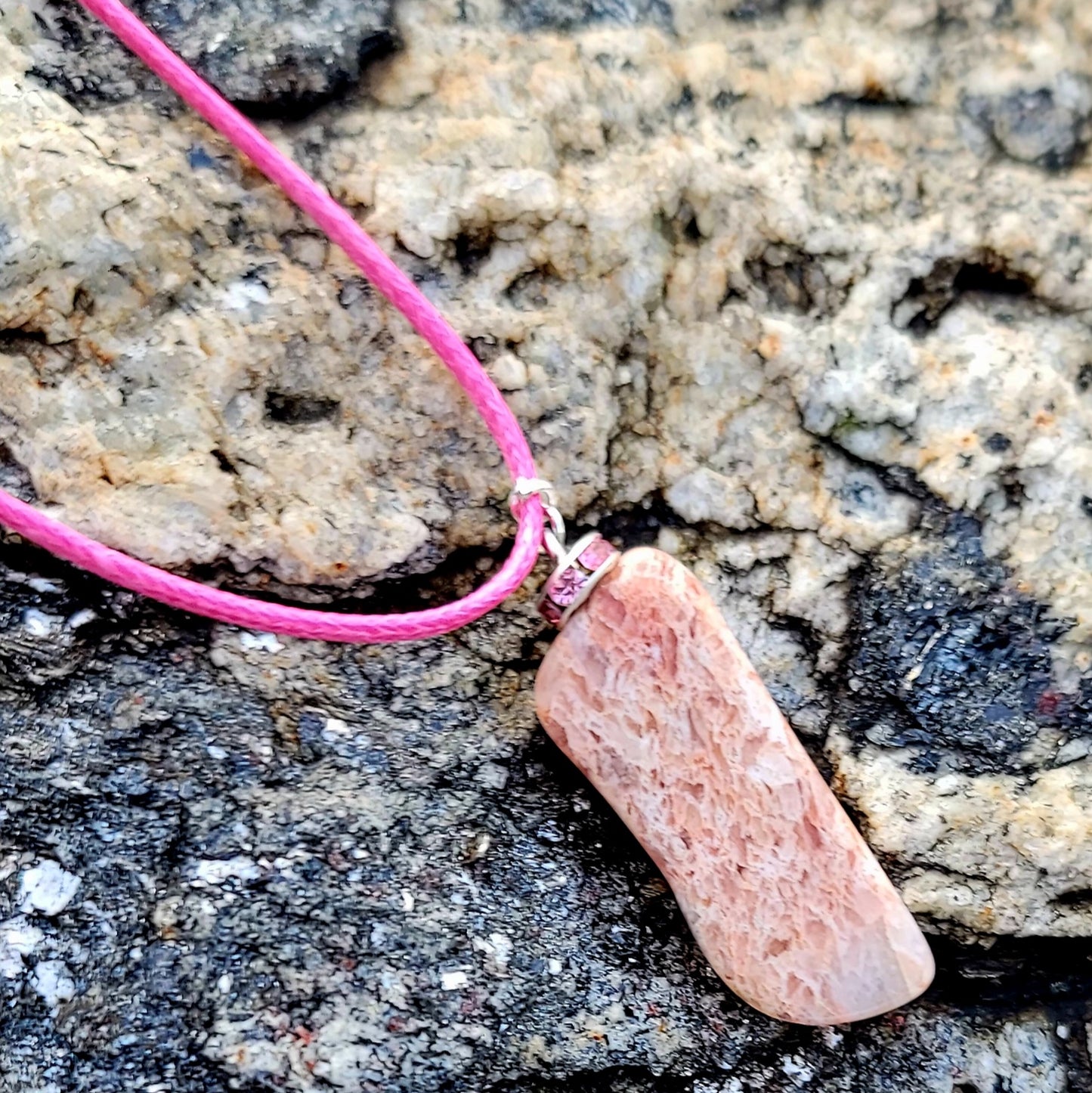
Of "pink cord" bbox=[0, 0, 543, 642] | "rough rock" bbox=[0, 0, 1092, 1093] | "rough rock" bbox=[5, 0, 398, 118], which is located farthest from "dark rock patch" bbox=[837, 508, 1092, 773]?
"rough rock" bbox=[5, 0, 398, 118]

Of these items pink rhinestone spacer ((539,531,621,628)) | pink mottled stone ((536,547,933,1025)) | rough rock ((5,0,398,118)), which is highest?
rough rock ((5,0,398,118))

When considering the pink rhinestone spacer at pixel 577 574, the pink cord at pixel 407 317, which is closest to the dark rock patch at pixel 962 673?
the pink rhinestone spacer at pixel 577 574

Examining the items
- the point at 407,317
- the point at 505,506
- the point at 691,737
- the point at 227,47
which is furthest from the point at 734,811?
the point at 227,47

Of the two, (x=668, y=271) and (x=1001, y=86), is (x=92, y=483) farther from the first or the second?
(x=1001, y=86)

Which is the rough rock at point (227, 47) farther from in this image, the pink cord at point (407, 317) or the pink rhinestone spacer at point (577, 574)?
the pink rhinestone spacer at point (577, 574)

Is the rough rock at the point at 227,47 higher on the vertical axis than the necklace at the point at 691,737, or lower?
higher

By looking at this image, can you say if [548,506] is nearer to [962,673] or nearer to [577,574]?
[577,574]

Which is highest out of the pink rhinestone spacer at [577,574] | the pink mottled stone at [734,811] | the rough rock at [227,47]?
the rough rock at [227,47]

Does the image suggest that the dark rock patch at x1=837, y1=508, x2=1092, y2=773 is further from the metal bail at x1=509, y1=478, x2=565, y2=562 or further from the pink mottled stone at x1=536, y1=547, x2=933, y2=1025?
the metal bail at x1=509, y1=478, x2=565, y2=562
